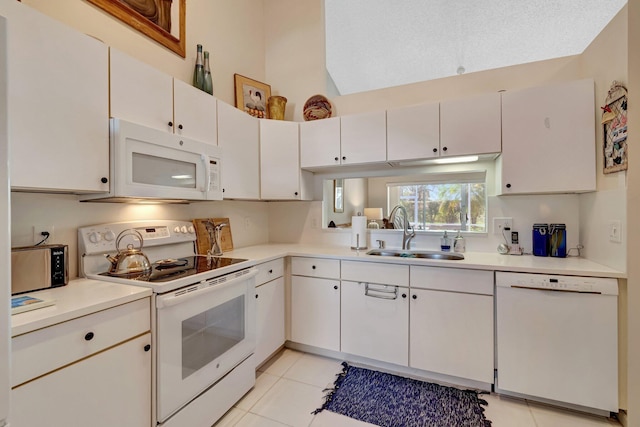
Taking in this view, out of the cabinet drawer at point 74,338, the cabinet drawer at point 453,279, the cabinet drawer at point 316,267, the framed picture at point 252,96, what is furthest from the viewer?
the framed picture at point 252,96

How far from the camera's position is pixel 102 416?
112 cm

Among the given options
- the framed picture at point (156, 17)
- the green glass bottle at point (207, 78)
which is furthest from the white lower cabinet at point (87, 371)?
the framed picture at point (156, 17)

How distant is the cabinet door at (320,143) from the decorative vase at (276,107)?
34 cm

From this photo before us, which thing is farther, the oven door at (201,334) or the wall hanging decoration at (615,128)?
the wall hanging decoration at (615,128)

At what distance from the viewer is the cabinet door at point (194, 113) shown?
179 centimetres

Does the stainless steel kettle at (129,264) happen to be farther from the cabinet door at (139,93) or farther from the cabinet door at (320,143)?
the cabinet door at (320,143)

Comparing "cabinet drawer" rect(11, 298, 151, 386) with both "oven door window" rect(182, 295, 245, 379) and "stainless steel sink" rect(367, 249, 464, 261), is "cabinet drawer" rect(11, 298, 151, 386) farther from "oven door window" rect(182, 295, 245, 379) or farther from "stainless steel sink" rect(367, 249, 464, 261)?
"stainless steel sink" rect(367, 249, 464, 261)

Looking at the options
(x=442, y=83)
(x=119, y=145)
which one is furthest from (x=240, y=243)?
(x=442, y=83)

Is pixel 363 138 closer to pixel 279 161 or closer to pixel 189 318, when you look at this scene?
pixel 279 161

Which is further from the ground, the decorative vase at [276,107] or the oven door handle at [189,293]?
the decorative vase at [276,107]

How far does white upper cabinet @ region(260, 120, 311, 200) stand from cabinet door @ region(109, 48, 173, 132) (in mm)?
953

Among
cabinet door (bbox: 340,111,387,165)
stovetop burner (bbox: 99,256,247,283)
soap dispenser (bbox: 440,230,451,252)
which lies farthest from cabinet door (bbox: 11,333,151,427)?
soap dispenser (bbox: 440,230,451,252)

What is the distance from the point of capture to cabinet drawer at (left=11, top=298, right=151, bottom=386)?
90 centimetres

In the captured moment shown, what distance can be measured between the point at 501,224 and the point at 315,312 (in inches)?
67.0
